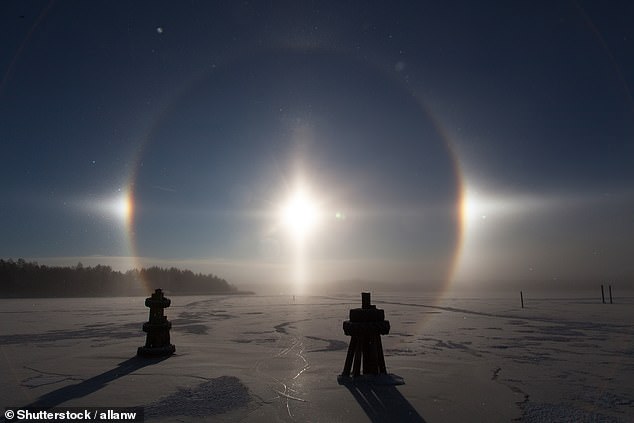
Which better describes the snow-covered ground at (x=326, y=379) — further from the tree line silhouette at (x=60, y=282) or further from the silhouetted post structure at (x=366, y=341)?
the tree line silhouette at (x=60, y=282)

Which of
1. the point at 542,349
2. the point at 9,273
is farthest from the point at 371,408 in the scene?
the point at 9,273

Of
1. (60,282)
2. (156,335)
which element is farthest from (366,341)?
(60,282)

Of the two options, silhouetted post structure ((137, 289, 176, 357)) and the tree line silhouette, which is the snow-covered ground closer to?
silhouetted post structure ((137, 289, 176, 357))

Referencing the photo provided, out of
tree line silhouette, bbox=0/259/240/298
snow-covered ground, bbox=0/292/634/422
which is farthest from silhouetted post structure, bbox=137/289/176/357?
tree line silhouette, bbox=0/259/240/298

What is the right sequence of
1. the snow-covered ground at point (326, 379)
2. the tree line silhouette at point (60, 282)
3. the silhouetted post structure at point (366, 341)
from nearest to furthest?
the snow-covered ground at point (326, 379) < the silhouetted post structure at point (366, 341) < the tree line silhouette at point (60, 282)

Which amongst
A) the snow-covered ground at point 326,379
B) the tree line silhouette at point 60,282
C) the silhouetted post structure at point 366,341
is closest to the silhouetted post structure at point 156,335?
the snow-covered ground at point 326,379

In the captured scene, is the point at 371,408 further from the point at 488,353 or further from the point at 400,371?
the point at 488,353
